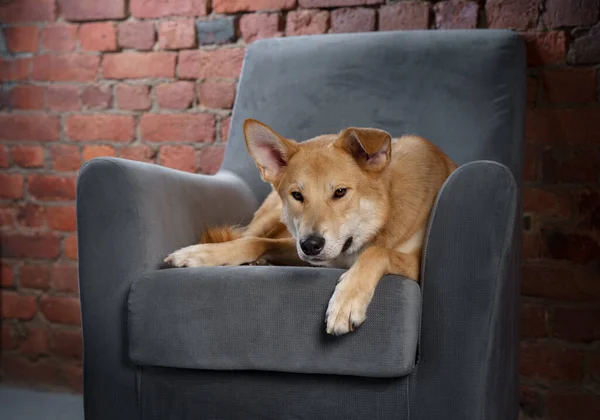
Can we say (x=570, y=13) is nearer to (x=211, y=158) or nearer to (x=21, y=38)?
(x=211, y=158)

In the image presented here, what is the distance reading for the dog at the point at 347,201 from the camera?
153 cm

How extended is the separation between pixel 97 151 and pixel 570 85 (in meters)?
1.81

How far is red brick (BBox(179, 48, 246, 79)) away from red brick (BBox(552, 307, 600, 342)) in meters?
1.47

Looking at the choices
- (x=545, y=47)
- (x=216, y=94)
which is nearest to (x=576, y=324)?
(x=545, y=47)

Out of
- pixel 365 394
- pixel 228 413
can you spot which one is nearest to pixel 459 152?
pixel 365 394

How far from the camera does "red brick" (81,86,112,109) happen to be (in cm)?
279

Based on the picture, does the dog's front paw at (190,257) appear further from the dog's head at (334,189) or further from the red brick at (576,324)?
the red brick at (576,324)

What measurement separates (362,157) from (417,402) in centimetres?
58

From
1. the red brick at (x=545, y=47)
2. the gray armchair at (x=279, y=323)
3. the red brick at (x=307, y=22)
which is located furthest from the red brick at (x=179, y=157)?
the red brick at (x=545, y=47)

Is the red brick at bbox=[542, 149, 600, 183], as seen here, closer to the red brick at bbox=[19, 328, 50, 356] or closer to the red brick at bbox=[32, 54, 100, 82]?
the red brick at bbox=[32, 54, 100, 82]

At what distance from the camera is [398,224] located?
5.38 ft

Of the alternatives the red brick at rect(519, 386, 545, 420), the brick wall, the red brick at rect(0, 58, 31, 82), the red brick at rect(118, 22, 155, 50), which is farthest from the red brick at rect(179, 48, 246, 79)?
the red brick at rect(519, 386, 545, 420)

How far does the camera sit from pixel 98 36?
279cm

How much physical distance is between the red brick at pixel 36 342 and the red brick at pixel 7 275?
0.70 ft
